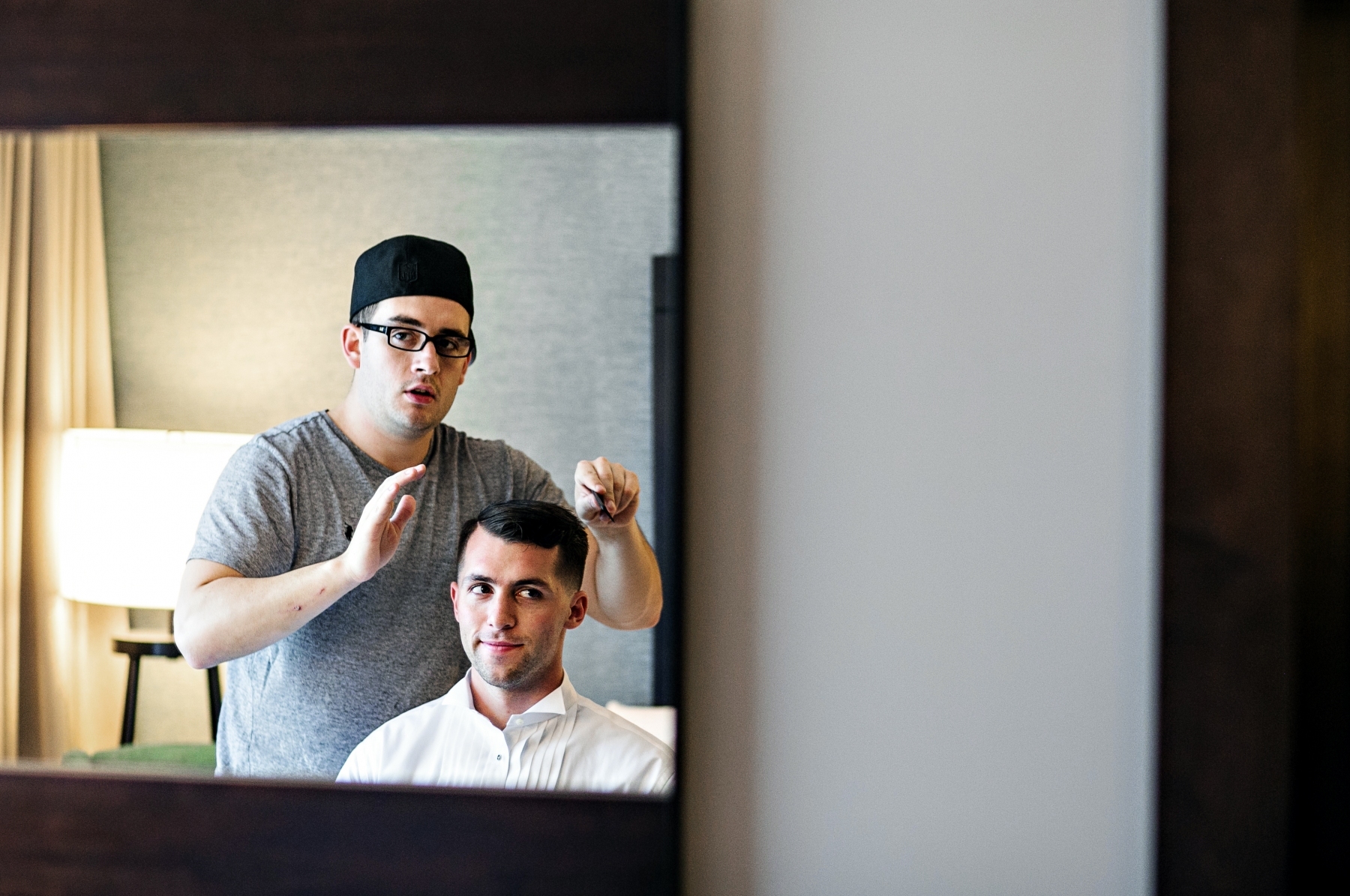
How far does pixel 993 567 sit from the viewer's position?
0.93 metres

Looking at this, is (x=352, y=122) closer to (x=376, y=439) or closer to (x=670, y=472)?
(x=376, y=439)

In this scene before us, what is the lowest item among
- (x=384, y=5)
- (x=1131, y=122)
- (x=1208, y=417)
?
(x=1208, y=417)

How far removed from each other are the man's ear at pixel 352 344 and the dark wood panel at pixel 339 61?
0.20 metres

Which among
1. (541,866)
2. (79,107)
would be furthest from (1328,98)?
(79,107)

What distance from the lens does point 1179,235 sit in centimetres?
90

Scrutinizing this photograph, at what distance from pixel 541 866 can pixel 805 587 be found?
34 cm

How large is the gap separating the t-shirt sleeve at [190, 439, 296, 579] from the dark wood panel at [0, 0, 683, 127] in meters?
0.32

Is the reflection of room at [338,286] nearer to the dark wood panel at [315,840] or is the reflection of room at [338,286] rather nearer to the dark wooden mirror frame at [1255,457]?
the dark wood panel at [315,840]

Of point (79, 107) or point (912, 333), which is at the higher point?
point (79, 107)

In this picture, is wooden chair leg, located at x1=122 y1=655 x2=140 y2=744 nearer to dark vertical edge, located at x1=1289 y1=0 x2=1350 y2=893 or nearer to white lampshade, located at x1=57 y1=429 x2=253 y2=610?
white lampshade, located at x1=57 y1=429 x2=253 y2=610

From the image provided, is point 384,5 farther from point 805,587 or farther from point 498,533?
point 805,587

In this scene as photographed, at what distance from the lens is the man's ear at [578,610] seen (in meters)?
0.90

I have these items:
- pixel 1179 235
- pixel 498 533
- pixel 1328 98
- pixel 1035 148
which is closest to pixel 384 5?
pixel 498 533

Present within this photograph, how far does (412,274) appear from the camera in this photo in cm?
92
